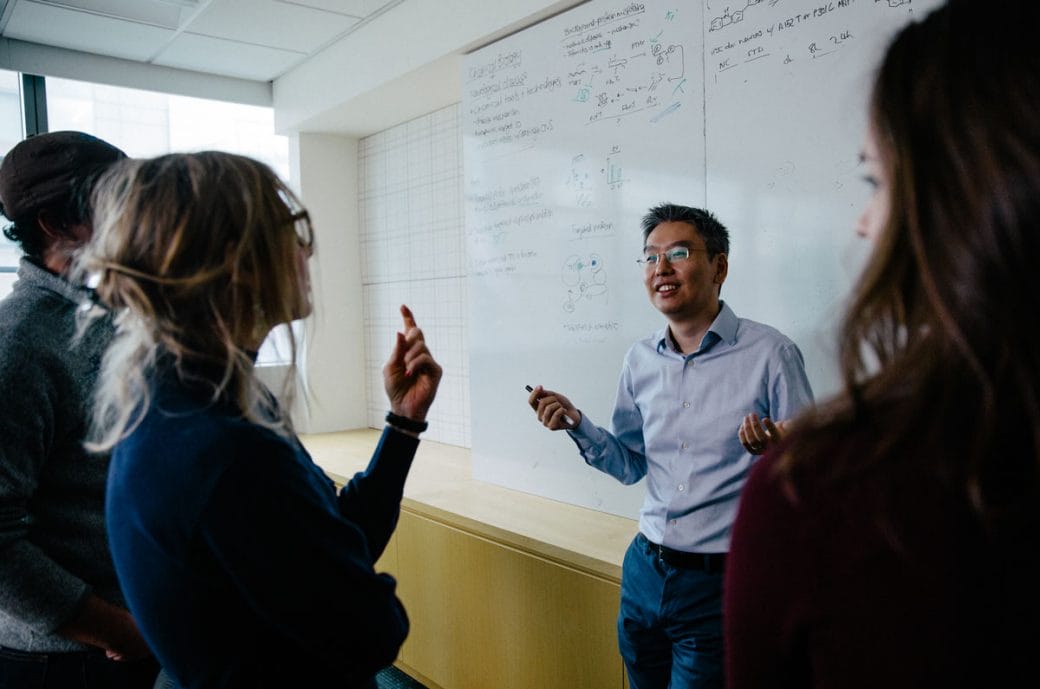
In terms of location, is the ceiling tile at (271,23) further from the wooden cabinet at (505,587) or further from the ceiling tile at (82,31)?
the wooden cabinet at (505,587)

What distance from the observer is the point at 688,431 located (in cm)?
168

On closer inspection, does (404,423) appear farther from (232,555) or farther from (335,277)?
(335,277)


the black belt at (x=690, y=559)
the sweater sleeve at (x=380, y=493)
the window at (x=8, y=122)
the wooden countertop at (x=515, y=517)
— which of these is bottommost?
the wooden countertop at (x=515, y=517)

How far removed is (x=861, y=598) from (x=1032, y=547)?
11 centimetres

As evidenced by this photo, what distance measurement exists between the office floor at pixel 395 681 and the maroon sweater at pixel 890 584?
2585 millimetres

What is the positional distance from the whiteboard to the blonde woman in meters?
1.02

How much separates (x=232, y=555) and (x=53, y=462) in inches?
24.3

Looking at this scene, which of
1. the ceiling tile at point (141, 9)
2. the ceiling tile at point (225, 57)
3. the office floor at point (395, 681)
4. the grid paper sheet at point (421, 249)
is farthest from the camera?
the grid paper sheet at point (421, 249)

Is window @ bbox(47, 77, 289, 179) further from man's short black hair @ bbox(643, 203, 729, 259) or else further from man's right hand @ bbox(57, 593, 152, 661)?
man's right hand @ bbox(57, 593, 152, 661)

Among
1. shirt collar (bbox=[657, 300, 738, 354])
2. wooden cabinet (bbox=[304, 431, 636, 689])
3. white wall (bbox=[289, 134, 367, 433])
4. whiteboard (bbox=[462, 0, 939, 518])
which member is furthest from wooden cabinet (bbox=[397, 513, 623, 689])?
white wall (bbox=[289, 134, 367, 433])

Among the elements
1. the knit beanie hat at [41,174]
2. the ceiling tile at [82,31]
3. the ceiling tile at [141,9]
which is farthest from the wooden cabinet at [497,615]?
the ceiling tile at [82,31]

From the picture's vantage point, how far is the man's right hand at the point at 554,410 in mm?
1789

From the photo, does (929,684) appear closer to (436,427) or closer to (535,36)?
(535,36)

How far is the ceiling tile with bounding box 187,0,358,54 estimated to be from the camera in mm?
3205
